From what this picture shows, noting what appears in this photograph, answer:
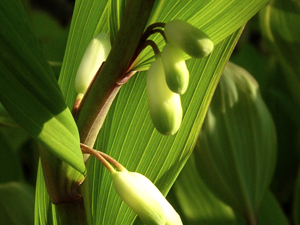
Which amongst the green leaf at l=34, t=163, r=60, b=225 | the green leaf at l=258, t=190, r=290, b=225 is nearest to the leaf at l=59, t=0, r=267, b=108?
the green leaf at l=34, t=163, r=60, b=225

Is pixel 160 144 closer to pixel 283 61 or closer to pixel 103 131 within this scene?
pixel 103 131

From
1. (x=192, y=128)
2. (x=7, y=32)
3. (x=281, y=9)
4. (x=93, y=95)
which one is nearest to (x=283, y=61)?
(x=281, y=9)

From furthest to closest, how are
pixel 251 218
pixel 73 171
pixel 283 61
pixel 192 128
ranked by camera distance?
pixel 283 61, pixel 251 218, pixel 192 128, pixel 73 171

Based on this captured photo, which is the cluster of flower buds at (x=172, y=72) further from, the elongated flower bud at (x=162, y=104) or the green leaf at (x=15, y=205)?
the green leaf at (x=15, y=205)

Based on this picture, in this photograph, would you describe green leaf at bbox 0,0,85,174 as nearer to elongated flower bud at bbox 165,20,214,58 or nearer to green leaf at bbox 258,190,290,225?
elongated flower bud at bbox 165,20,214,58

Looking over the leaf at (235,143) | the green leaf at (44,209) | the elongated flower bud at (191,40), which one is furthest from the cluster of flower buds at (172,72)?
Answer: the leaf at (235,143)

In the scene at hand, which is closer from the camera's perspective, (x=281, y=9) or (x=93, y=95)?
(x=93, y=95)

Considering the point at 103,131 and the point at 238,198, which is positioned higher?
the point at 103,131
